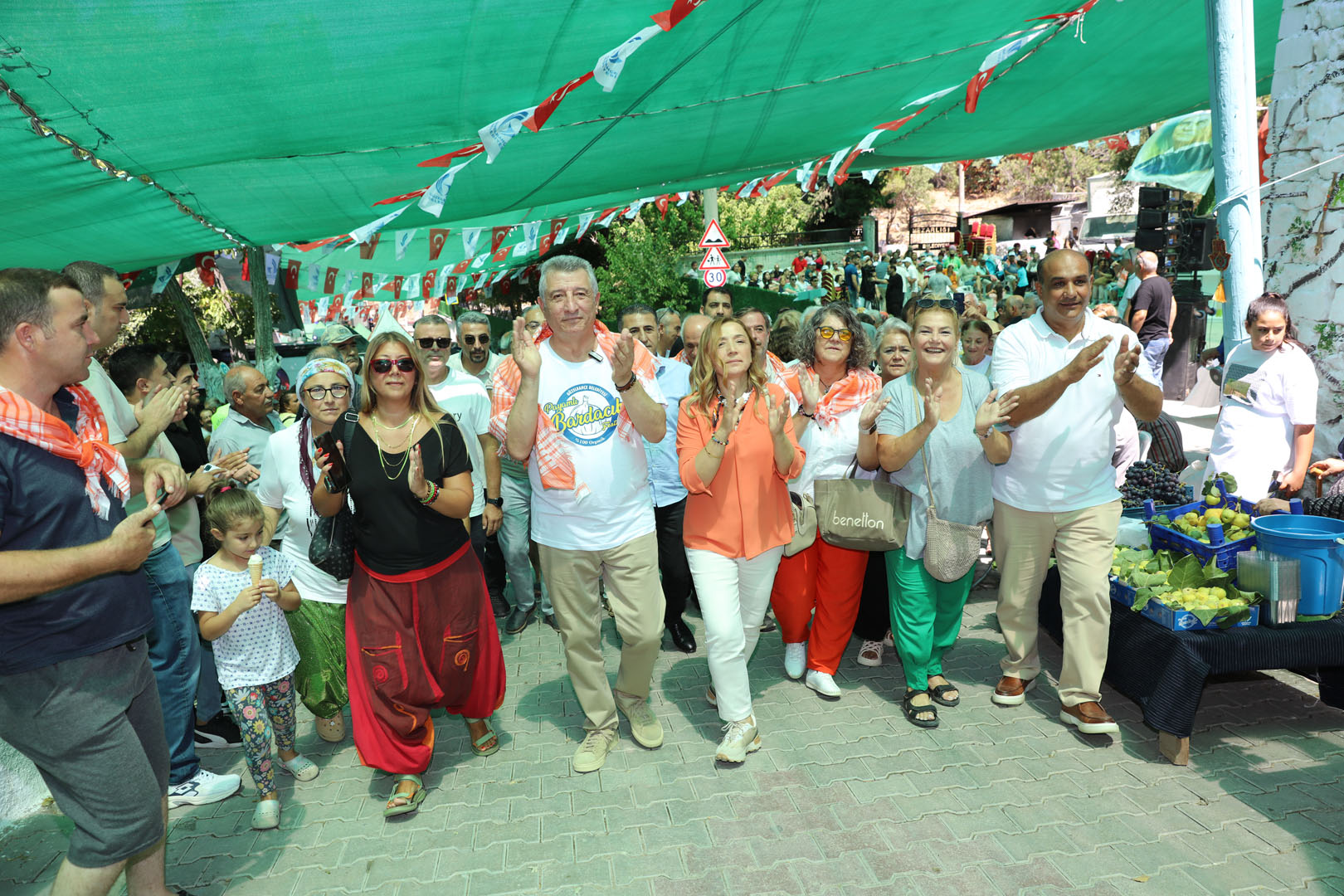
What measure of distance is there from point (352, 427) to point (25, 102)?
7.84 ft

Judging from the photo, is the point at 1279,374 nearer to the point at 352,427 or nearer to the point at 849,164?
→ the point at 352,427

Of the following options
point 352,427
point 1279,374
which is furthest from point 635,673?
point 1279,374

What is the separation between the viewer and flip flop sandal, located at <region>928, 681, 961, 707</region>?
4.32 metres

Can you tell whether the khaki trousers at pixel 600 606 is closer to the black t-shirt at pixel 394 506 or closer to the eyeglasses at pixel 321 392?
the black t-shirt at pixel 394 506

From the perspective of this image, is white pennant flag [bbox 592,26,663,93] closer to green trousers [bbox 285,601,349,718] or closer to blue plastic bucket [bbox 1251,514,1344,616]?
green trousers [bbox 285,601,349,718]

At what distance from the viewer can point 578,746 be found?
414 cm

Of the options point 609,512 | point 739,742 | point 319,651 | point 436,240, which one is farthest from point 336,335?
point 436,240

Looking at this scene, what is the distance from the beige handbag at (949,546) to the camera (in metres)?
4.09

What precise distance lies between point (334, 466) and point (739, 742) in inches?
87.0

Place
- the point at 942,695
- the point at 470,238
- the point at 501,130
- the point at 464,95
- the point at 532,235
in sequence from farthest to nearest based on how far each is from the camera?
the point at 532,235 → the point at 470,238 → the point at 464,95 → the point at 501,130 → the point at 942,695

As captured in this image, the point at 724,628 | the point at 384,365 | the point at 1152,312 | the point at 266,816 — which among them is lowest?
the point at 266,816

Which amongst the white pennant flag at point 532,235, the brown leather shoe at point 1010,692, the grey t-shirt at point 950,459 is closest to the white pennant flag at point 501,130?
the grey t-shirt at point 950,459

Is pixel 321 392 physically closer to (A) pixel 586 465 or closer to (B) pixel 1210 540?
(A) pixel 586 465

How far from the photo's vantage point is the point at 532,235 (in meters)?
14.4
